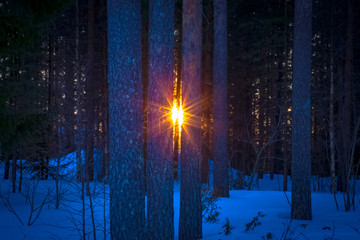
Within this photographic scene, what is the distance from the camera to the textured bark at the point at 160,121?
4.76 metres

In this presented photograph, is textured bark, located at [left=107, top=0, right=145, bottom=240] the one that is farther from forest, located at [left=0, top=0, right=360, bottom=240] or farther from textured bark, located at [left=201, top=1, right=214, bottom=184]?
textured bark, located at [left=201, top=1, right=214, bottom=184]

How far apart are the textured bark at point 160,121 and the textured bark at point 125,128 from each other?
0.57m

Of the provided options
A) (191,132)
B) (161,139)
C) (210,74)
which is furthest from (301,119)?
(210,74)

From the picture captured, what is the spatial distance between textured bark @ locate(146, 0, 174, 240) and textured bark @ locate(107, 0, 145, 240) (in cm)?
57

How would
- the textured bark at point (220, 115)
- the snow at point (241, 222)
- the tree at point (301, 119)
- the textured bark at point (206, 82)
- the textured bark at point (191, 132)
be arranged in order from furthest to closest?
the textured bark at point (206, 82), the textured bark at point (220, 115), the tree at point (301, 119), the textured bark at point (191, 132), the snow at point (241, 222)

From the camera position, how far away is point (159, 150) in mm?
4852

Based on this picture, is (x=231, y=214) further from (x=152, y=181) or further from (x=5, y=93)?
(x=5, y=93)

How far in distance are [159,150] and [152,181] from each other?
22.9 inches

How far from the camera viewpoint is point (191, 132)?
634 cm

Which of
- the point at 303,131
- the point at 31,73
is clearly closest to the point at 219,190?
the point at 303,131

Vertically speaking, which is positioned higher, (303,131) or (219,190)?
(303,131)

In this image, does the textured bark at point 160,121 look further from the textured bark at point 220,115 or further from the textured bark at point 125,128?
the textured bark at point 220,115

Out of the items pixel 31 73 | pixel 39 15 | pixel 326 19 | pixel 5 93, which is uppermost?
pixel 326 19

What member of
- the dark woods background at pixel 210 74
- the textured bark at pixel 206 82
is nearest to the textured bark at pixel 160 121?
the dark woods background at pixel 210 74
